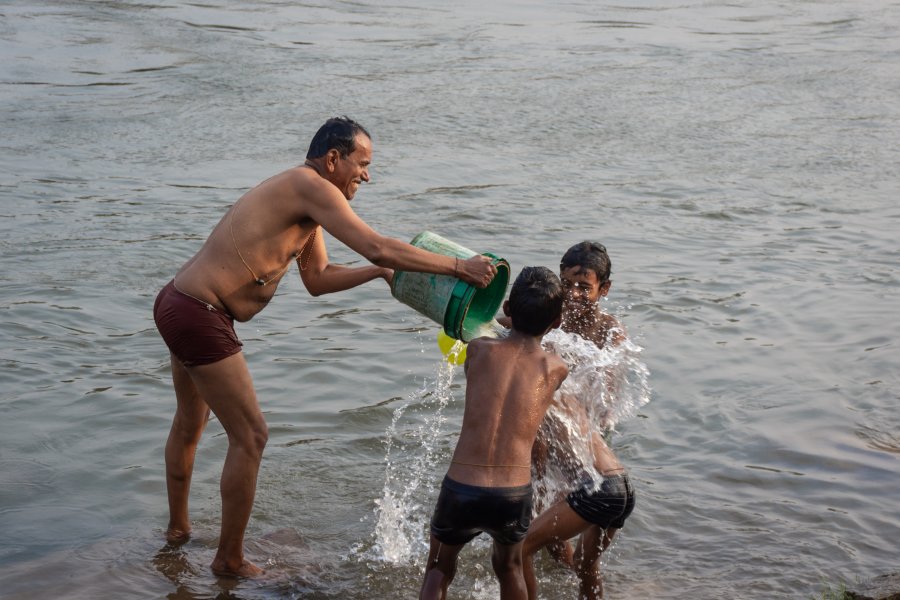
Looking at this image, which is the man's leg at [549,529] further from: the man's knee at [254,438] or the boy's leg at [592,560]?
the man's knee at [254,438]

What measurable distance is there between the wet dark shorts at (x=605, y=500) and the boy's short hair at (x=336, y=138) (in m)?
1.62

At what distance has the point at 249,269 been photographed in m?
4.50

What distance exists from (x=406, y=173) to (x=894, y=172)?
5.29 m

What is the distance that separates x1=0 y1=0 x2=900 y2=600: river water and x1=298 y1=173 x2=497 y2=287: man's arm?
1204mm

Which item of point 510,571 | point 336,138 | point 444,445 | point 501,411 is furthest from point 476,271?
point 444,445

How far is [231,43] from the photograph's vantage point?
1603cm

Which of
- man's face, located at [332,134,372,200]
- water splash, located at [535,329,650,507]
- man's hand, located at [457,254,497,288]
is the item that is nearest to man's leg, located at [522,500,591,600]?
water splash, located at [535,329,650,507]

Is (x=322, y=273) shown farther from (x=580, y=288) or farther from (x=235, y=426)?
(x=580, y=288)

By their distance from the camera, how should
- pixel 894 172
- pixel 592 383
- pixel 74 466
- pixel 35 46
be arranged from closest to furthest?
1. pixel 592 383
2. pixel 74 466
3. pixel 894 172
4. pixel 35 46

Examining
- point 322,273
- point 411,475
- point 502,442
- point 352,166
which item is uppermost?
point 352,166

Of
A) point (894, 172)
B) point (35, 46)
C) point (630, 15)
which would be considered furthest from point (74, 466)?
point (630, 15)

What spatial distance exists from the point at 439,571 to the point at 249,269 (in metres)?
1.42

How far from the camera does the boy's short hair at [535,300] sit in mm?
3943

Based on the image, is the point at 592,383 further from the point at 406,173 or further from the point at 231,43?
the point at 231,43
